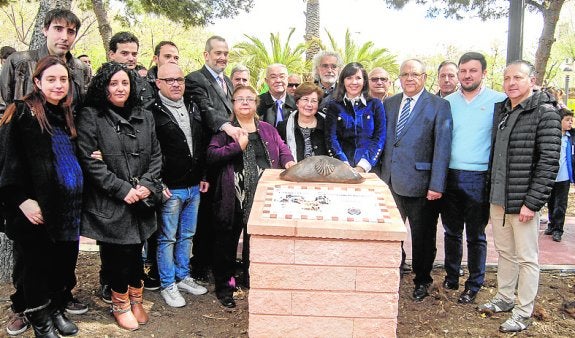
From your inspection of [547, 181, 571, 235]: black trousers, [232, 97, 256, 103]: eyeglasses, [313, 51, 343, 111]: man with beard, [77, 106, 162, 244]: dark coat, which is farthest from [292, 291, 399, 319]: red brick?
[547, 181, 571, 235]: black trousers

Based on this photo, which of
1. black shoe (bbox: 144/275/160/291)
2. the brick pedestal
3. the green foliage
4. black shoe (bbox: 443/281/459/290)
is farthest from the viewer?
the green foliage

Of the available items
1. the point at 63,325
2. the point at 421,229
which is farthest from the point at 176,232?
the point at 421,229

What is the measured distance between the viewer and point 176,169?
13.2 feet

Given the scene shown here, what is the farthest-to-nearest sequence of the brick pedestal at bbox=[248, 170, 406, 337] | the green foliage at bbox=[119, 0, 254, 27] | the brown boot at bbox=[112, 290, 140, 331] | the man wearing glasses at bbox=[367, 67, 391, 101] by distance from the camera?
the green foliage at bbox=[119, 0, 254, 27] → the man wearing glasses at bbox=[367, 67, 391, 101] → the brown boot at bbox=[112, 290, 140, 331] → the brick pedestal at bbox=[248, 170, 406, 337]

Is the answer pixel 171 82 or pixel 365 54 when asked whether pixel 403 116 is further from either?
pixel 365 54

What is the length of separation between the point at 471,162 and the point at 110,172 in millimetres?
2828

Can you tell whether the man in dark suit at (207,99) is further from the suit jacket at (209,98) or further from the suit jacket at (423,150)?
the suit jacket at (423,150)

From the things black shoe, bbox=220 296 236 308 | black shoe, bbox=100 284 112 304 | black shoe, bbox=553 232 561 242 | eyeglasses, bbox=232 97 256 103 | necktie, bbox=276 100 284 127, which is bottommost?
black shoe, bbox=553 232 561 242

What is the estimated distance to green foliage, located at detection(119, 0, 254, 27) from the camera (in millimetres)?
10344

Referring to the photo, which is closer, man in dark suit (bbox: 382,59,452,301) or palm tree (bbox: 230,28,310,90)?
man in dark suit (bbox: 382,59,452,301)

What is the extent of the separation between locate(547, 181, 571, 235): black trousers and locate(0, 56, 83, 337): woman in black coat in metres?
5.47

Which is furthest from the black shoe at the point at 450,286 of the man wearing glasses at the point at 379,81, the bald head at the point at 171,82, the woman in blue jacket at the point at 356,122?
the bald head at the point at 171,82

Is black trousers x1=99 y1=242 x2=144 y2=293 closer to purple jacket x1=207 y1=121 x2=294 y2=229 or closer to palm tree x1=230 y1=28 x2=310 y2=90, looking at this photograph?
purple jacket x1=207 y1=121 x2=294 y2=229

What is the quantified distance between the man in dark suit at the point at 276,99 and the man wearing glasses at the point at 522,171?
2.07m
